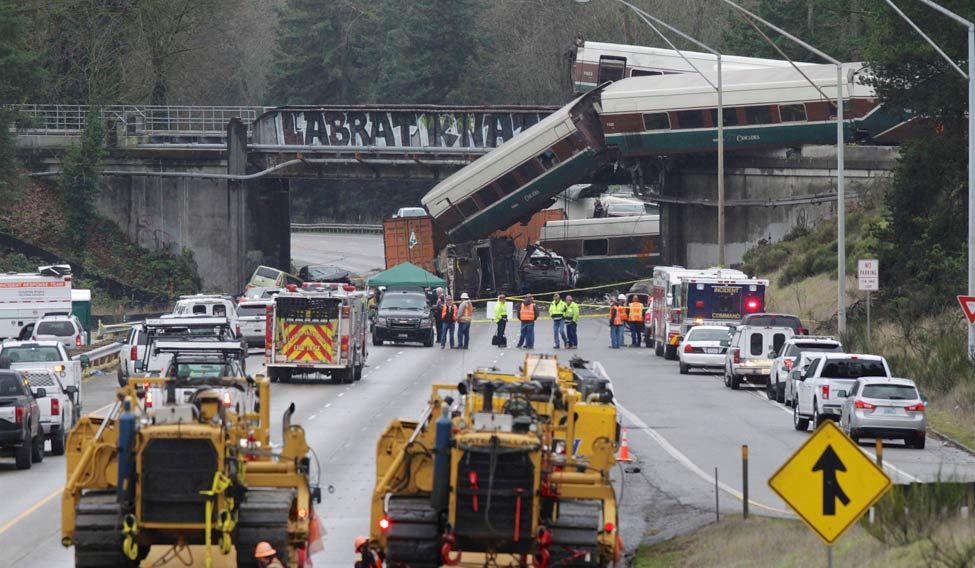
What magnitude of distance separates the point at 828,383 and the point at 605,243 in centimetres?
4528

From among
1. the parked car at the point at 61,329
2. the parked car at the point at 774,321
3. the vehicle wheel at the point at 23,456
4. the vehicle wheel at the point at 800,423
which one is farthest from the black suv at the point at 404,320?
the vehicle wheel at the point at 23,456

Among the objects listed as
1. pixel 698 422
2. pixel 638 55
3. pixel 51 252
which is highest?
pixel 638 55

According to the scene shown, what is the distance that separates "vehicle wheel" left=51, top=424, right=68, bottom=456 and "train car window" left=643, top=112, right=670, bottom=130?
37738 millimetres

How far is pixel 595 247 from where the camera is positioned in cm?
7612

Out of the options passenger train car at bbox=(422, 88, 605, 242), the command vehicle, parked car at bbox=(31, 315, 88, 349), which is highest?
passenger train car at bbox=(422, 88, 605, 242)

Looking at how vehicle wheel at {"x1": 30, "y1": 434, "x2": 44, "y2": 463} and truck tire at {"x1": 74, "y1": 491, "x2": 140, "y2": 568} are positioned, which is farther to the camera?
vehicle wheel at {"x1": 30, "y1": 434, "x2": 44, "y2": 463}

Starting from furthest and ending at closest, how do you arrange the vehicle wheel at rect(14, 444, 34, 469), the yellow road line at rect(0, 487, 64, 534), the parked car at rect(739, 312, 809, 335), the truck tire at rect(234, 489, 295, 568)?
the parked car at rect(739, 312, 809, 335) < the vehicle wheel at rect(14, 444, 34, 469) < the yellow road line at rect(0, 487, 64, 534) < the truck tire at rect(234, 489, 295, 568)

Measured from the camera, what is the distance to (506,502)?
1413cm

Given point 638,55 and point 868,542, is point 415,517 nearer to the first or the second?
point 868,542

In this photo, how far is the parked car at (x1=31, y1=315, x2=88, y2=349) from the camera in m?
45.1

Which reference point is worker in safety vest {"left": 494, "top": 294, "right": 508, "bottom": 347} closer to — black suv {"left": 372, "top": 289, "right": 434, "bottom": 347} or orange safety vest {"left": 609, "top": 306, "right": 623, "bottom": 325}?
black suv {"left": 372, "top": 289, "right": 434, "bottom": 347}

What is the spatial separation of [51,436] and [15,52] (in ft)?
160

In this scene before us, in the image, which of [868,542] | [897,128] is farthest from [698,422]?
[897,128]

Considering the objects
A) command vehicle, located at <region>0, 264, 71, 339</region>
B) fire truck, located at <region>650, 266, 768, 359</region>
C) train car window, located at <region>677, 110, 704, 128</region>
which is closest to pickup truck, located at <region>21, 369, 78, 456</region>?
command vehicle, located at <region>0, 264, 71, 339</region>
